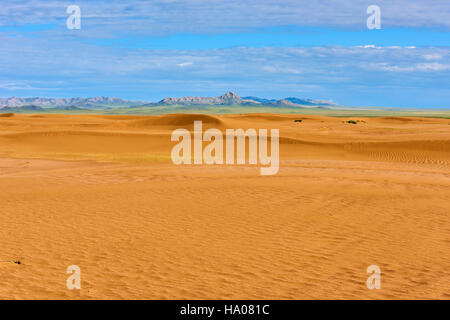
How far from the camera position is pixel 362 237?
10.5 meters

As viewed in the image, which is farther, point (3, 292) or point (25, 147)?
point (25, 147)

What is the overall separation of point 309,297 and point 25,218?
7.70 meters

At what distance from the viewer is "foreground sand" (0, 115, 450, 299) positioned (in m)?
7.62

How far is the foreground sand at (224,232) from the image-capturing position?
762cm

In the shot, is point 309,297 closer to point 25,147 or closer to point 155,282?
point 155,282

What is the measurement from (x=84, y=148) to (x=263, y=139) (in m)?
11.8

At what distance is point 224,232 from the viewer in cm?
1086

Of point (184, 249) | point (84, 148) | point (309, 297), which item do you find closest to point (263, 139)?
point (84, 148)

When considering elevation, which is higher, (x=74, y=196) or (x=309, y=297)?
(x=74, y=196)
